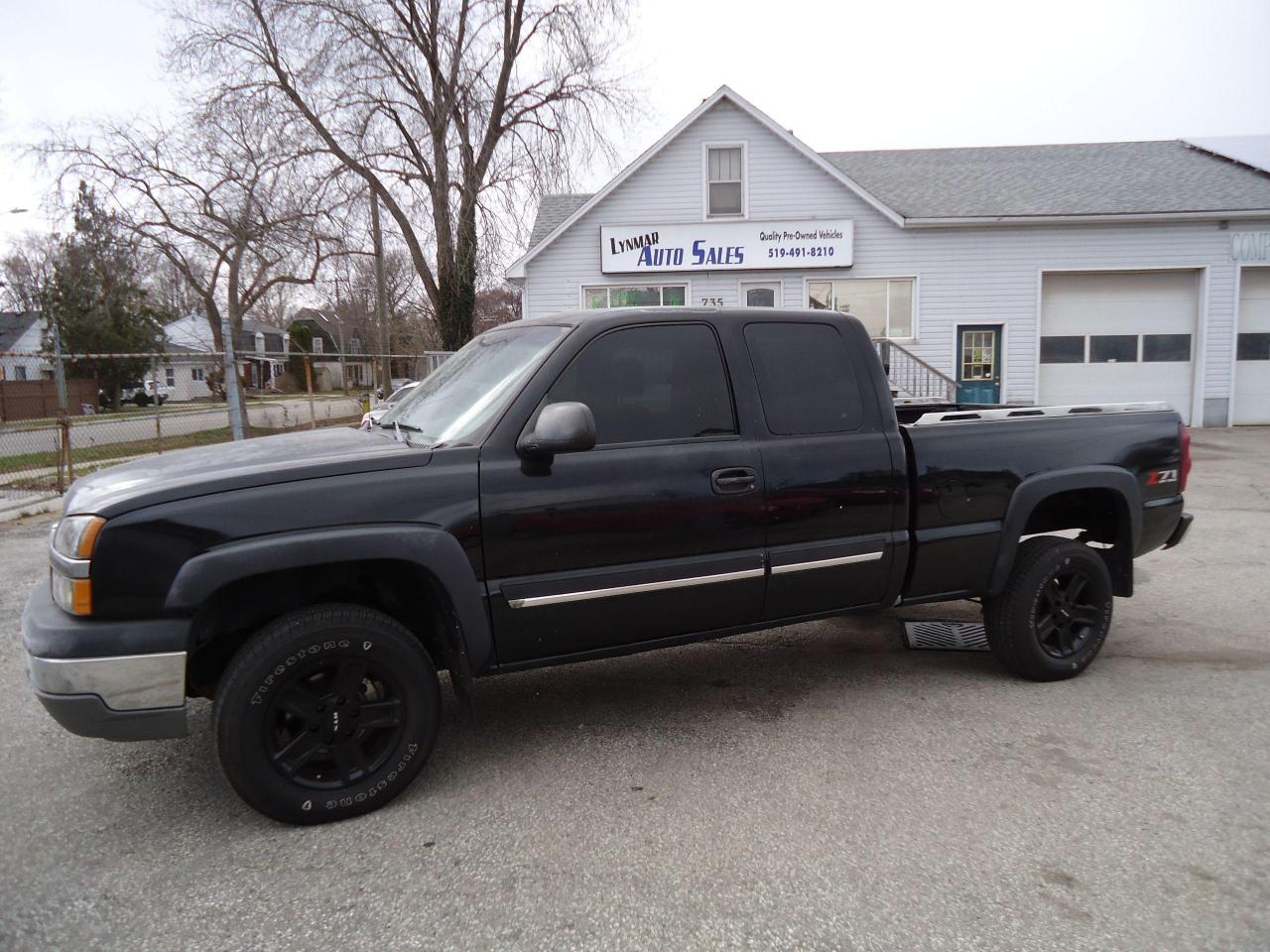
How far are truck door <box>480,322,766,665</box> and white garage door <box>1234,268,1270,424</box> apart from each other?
19.4 m

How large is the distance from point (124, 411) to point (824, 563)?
39.3 metres

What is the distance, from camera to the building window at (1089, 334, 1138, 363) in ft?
60.8

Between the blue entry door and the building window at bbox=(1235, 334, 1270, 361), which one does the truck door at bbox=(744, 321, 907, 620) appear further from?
the building window at bbox=(1235, 334, 1270, 361)

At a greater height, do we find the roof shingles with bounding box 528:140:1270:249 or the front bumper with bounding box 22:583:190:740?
the roof shingles with bounding box 528:140:1270:249

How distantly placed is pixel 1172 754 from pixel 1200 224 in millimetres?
18235

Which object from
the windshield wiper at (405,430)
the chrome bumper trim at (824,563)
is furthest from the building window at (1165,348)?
the windshield wiper at (405,430)

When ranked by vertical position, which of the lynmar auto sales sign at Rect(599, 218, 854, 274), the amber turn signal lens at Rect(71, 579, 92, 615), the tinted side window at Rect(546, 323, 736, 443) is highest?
the lynmar auto sales sign at Rect(599, 218, 854, 274)

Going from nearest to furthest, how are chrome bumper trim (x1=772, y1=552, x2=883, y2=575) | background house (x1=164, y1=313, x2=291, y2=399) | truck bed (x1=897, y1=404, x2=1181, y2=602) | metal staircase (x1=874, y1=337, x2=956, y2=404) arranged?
1. chrome bumper trim (x1=772, y1=552, x2=883, y2=575)
2. truck bed (x1=897, y1=404, x2=1181, y2=602)
3. metal staircase (x1=874, y1=337, x2=956, y2=404)
4. background house (x1=164, y1=313, x2=291, y2=399)

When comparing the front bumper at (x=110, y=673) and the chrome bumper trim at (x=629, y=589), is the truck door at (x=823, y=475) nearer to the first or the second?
the chrome bumper trim at (x=629, y=589)

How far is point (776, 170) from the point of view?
18.4m

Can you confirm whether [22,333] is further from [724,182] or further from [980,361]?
[980,361]

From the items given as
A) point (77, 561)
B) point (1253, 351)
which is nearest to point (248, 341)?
point (1253, 351)

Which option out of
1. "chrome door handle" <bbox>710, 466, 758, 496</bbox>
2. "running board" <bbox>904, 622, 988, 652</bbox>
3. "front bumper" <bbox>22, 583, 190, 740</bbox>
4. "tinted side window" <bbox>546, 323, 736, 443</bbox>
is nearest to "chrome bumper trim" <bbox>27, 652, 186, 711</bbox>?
"front bumper" <bbox>22, 583, 190, 740</bbox>

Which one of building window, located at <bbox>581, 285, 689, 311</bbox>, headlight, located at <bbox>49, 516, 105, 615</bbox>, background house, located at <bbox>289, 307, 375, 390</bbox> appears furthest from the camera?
background house, located at <bbox>289, 307, 375, 390</bbox>
